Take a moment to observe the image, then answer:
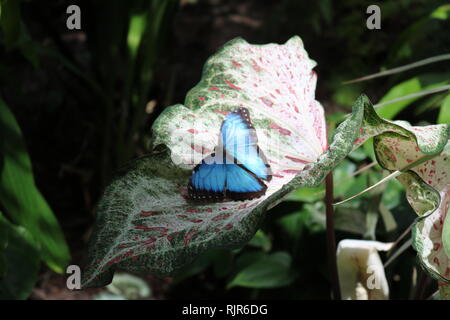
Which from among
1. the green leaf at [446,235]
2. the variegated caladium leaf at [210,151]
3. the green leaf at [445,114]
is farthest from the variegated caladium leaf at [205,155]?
the green leaf at [445,114]

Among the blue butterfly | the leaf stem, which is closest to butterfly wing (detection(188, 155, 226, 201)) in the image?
the blue butterfly

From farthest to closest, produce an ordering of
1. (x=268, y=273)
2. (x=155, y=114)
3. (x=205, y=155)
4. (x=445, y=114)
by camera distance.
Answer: (x=155, y=114), (x=268, y=273), (x=445, y=114), (x=205, y=155)

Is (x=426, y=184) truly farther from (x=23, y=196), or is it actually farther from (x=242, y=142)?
(x=23, y=196)

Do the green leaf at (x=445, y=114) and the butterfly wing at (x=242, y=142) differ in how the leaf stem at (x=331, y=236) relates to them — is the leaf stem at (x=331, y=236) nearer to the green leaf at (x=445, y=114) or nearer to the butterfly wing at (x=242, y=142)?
the butterfly wing at (x=242, y=142)

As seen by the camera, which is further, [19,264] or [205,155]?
[19,264]

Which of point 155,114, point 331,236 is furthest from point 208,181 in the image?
point 155,114

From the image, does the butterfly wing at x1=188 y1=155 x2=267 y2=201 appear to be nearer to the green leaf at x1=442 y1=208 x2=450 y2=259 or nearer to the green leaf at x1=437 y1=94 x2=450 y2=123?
the green leaf at x1=442 y1=208 x2=450 y2=259
